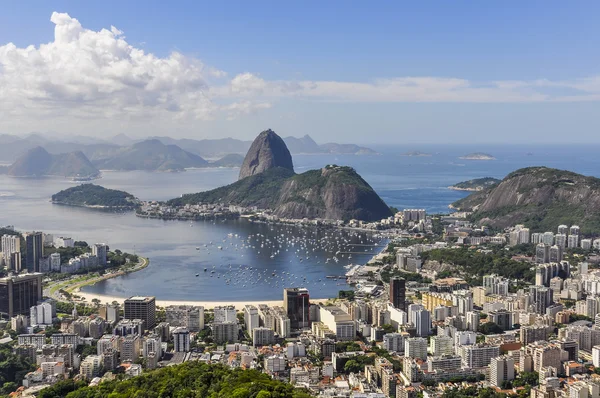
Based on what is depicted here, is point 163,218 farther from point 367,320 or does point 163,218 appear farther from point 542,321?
point 542,321

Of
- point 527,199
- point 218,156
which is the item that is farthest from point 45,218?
point 218,156

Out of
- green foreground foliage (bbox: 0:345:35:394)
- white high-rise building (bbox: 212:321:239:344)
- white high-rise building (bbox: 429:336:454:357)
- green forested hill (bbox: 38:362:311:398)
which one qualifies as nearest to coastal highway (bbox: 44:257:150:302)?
green foreground foliage (bbox: 0:345:35:394)

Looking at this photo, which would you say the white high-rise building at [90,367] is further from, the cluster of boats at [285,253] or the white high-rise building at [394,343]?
the cluster of boats at [285,253]

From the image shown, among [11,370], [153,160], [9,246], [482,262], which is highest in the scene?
Result: [153,160]

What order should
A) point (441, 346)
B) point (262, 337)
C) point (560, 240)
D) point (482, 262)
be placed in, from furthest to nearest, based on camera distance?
point (560, 240), point (482, 262), point (262, 337), point (441, 346)

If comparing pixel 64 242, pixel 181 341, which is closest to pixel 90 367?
pixel 181 341

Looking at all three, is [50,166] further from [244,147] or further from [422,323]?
[422,323]
